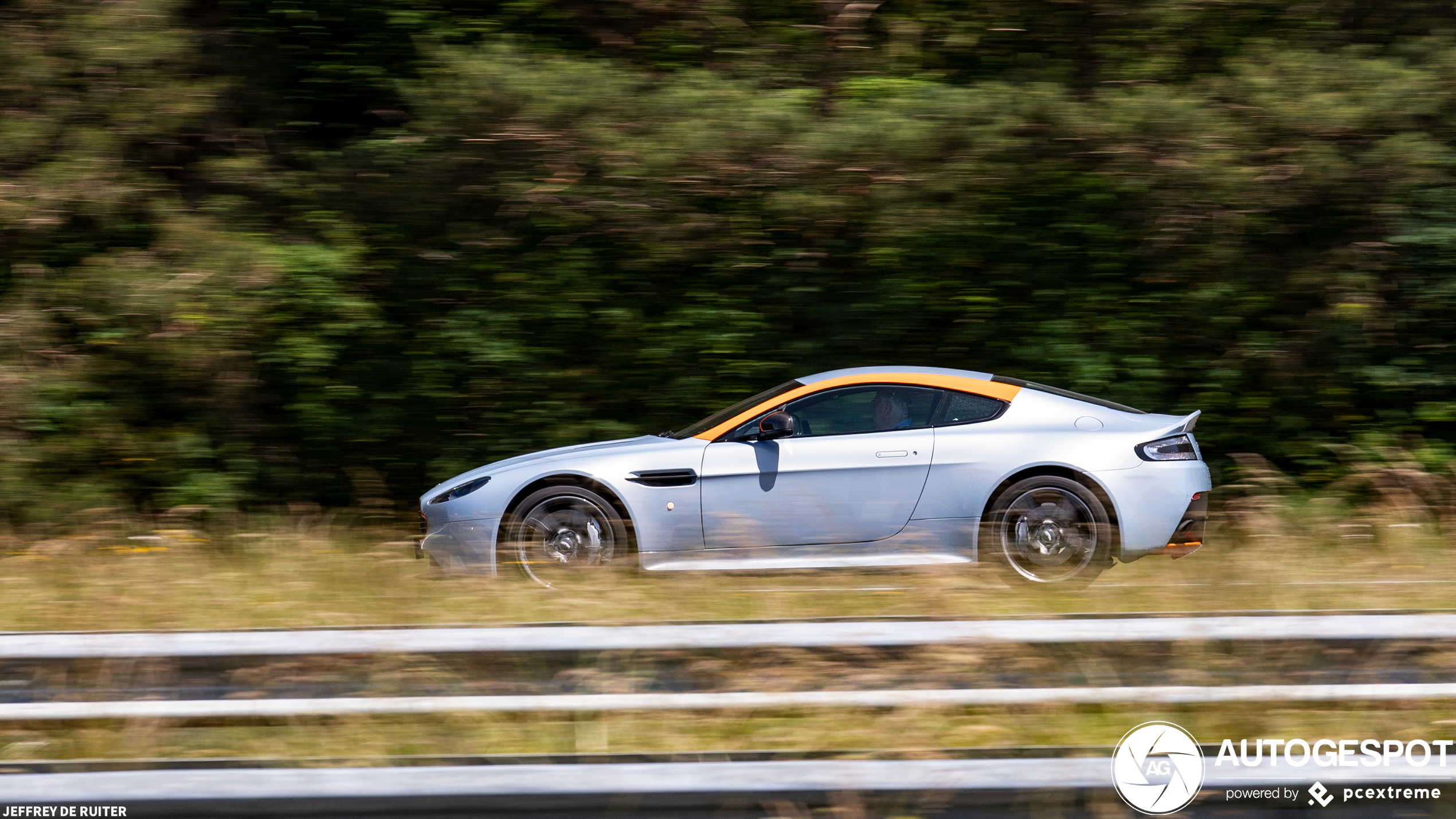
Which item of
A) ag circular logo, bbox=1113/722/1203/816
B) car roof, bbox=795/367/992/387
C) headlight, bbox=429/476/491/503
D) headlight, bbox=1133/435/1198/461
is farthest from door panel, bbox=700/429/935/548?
ag circular logo, bbox=1113/722/1203/816

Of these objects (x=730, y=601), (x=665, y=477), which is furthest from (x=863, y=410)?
(x=730, y=601)

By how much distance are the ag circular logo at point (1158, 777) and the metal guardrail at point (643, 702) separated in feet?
0.75

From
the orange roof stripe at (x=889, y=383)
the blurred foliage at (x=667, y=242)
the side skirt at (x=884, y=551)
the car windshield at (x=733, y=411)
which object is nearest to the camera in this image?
the side skirt at (x=884, y=551)

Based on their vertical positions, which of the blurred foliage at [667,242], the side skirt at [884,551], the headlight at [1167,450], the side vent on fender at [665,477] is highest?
the blurred foliage at [667,242]

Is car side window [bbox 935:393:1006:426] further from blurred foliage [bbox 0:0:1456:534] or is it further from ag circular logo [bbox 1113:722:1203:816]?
ag circular logo [bbox 1113:722:1203:816]

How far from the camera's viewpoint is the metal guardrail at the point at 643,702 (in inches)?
129

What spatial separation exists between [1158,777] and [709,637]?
1356mm

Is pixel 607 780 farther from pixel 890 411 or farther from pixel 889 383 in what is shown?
pixel 889 383

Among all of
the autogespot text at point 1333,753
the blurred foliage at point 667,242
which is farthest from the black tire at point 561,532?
the autogespot text at point 1333,753

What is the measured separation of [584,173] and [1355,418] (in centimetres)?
601

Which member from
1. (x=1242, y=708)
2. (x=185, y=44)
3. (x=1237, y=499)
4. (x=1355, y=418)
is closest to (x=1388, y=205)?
(x=1355, y=418)

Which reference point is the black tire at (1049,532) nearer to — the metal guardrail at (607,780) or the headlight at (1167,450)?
the headlight at (1167,450)

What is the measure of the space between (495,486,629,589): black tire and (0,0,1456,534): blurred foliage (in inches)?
88.1

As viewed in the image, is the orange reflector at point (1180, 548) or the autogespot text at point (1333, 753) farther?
the orange reflector at point (1180, 548)
